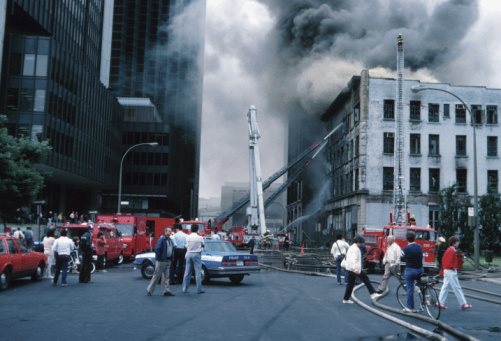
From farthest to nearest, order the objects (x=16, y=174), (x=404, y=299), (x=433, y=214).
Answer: (x=433, y=214) < (x=16, y=174) < (x=404, y=299)

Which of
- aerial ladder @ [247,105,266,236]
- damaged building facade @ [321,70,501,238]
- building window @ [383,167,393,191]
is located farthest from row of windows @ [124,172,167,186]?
building window @ [383,167,393,191]

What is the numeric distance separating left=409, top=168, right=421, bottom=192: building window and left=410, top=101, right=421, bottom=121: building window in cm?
509

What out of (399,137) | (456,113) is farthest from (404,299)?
(456,113)

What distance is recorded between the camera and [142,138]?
8162 centimetres

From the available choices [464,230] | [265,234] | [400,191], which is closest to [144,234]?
[265,234]

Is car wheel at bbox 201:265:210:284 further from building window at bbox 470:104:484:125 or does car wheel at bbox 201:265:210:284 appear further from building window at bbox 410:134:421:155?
building window at bbox 470:104:484:125

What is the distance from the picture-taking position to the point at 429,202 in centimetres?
5200

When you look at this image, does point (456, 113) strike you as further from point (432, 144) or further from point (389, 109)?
point (389, 109)

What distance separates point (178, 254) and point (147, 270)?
309 cm

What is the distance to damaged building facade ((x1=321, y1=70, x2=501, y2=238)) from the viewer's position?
5212 cm

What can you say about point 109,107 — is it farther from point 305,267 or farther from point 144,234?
point 305,267

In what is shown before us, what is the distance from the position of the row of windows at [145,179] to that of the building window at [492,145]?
1848 inches

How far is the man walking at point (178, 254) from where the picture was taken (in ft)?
53.7

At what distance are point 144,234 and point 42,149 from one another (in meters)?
7.43
